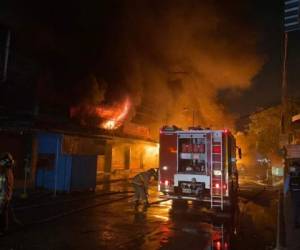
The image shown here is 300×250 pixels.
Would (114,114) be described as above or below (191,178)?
above

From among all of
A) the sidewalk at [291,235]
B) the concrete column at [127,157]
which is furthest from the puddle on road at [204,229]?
the concrete column at [127,157]

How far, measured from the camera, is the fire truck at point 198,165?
1000 cm

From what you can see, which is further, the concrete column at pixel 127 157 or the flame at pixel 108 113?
the concrete column at pixel 127 157

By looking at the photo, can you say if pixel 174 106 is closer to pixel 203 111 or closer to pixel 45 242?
pixel 203 111

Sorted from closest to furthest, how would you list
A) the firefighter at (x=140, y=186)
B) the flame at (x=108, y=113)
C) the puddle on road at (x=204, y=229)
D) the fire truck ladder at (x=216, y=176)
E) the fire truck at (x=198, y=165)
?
the puddle on road at (x=204, y=229)
the fire truck ladder at (x=216, y=176)
the fire truck at (x=198, y=165)
the firefighter at (x=140, y=186)
the flame at (x=108, y=113)

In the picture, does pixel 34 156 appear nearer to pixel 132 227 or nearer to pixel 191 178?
pixel 191 178

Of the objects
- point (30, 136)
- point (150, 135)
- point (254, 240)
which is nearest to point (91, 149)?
point (30, 136)

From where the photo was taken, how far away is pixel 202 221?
906 cm

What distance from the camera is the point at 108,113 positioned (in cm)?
2245

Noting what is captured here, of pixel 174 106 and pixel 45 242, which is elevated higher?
pixel 174 106

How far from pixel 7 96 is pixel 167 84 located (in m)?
19.4

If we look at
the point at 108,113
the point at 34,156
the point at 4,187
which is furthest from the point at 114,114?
the point at 4,187

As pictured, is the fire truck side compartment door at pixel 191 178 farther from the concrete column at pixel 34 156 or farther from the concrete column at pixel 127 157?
the concrete column at pixel 127 157

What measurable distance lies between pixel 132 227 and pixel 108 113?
15157 millimetres
